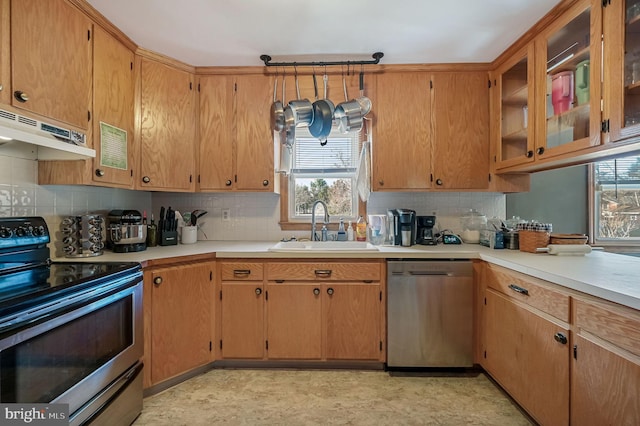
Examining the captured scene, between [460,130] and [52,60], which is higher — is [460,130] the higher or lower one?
the lower one

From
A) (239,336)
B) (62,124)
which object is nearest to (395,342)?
(239,336)

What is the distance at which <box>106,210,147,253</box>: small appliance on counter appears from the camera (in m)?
1.97

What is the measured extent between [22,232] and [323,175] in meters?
2.07

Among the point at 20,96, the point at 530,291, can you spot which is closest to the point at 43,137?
the point at 20,96

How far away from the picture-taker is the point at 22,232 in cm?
144

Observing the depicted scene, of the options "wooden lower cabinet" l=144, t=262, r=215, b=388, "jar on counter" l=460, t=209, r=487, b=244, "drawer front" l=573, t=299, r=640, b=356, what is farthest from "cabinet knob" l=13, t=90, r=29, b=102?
"jar on counter" l=460, t=209, r=487, b=244

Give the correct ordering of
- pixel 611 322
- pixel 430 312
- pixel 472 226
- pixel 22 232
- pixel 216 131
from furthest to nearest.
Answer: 1. pixel 472 226
2. pixel 216 131
3. pixel 430 312
4. pixel 22 232
5. pixel 611 322

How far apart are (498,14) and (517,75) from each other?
548 millimetres

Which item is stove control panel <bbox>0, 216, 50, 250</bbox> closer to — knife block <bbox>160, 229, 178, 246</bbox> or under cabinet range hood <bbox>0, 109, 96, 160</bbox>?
under cabinet range hood <bbox>0, 109, 96, 160</bbox>

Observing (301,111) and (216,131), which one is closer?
(301,111)

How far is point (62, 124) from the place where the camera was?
1.57 m

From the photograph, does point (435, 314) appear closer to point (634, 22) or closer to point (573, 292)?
point (573, 292)

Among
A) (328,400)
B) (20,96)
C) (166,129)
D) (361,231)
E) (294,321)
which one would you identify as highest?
(166,129)

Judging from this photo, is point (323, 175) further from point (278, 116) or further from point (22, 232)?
point (22, 232)
